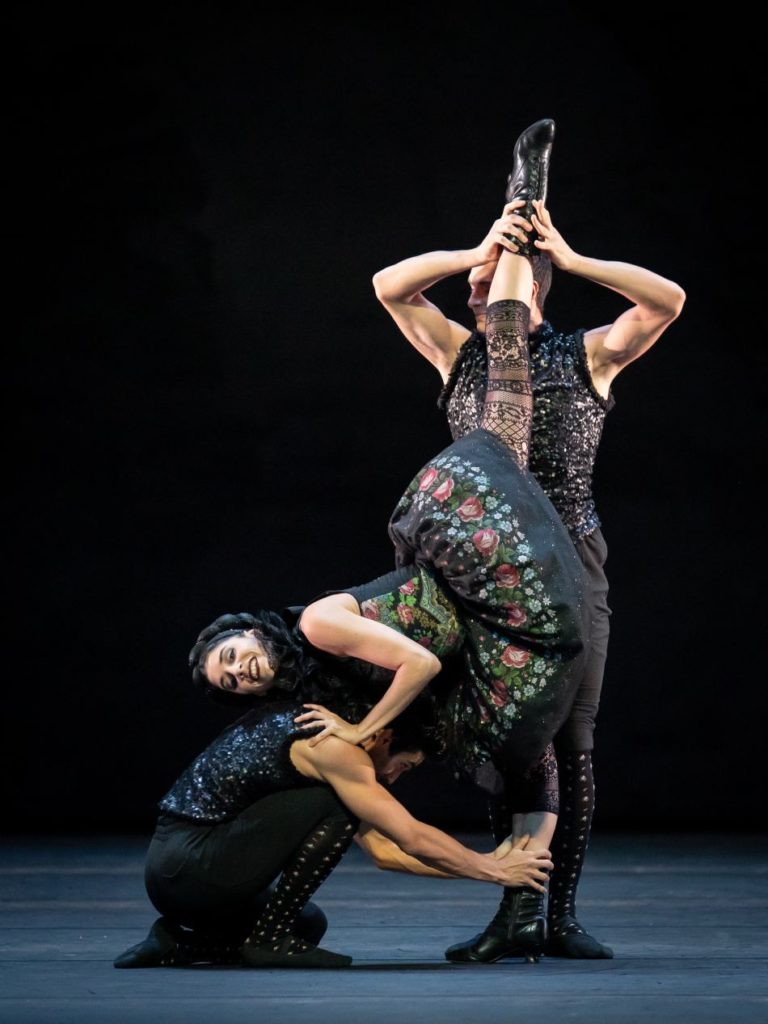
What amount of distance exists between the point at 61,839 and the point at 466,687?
A: 2336mm

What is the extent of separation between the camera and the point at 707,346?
187 inches

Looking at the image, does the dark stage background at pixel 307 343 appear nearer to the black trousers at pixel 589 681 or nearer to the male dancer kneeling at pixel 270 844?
the black trousers at pixel 589 681

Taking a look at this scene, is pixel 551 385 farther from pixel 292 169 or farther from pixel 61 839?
pixel 61 839

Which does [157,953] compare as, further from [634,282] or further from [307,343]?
[307,343]

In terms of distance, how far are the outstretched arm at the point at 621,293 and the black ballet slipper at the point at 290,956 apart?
122cm

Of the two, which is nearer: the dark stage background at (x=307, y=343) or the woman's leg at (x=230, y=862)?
the woman's leg at (x=230, y=862)

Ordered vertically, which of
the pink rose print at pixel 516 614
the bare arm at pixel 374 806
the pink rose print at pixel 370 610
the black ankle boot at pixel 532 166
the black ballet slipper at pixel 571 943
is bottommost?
the black ballet slipper at pixel 571 943

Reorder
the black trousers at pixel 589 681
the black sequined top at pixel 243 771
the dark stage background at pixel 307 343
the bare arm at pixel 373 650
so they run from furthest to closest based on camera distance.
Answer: the dark stage background at pixel 307 343 < the black trousers at pixel 589 681 < the black sequined top at pixel 243 771 < the bare arm at pixel 373 650

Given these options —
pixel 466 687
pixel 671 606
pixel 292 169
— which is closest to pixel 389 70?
pixel 292 169

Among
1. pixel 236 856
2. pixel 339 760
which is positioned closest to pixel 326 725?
pixel 339 760

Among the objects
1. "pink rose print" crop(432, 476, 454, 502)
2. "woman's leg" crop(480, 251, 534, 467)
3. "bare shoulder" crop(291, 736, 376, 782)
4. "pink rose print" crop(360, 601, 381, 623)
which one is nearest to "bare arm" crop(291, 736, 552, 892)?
"bare shoulder" crop(291, 736, 376, 782)

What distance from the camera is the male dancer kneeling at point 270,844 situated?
8.36 feet

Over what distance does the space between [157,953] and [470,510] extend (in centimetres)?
93

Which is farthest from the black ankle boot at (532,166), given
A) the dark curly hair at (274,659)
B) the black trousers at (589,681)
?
the dark curly hair at (274,659)
